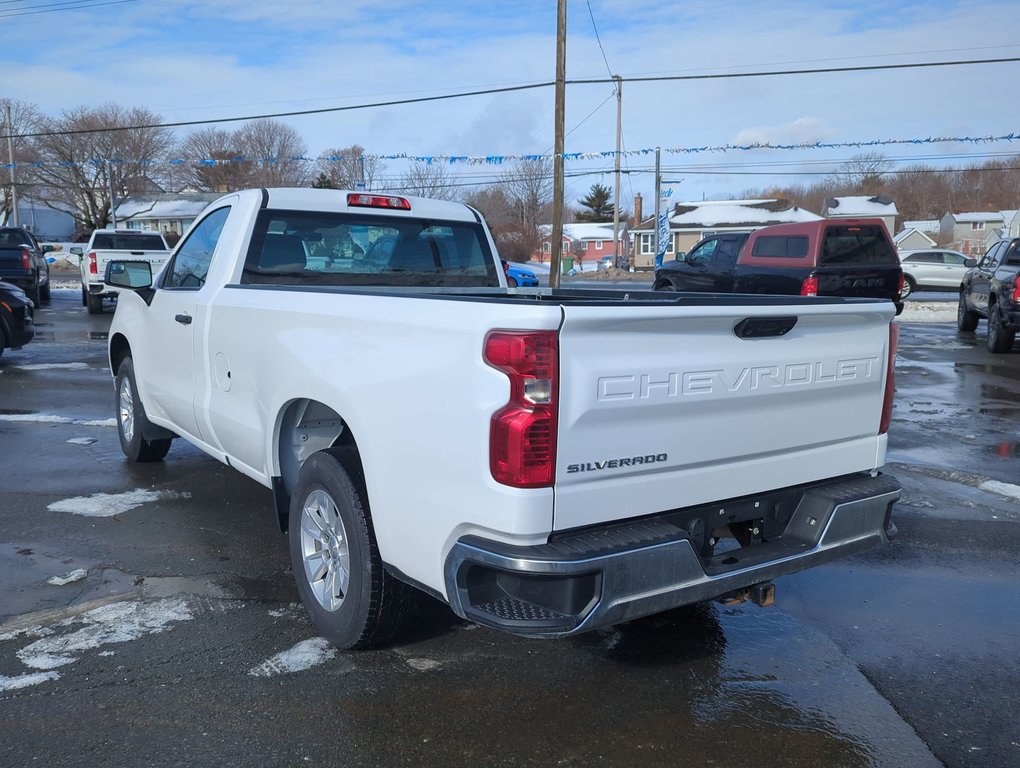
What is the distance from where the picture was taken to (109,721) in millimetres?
3123

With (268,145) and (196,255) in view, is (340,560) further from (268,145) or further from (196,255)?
(268,145)

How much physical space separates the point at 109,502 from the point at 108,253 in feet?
52.8

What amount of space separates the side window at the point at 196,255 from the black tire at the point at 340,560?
1.97 meters

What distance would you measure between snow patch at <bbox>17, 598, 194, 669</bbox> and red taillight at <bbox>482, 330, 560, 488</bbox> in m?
2.11

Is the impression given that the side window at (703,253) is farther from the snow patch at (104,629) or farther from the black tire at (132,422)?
the snow patch at (104,629)

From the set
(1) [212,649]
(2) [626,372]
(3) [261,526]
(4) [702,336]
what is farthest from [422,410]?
(3) [261,526]

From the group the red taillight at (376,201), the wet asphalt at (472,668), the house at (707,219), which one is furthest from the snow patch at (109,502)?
the house at (707,219)

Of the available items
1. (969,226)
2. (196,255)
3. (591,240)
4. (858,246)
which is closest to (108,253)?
(858,246)

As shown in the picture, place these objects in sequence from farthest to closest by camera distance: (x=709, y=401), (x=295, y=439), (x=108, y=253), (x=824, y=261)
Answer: (x=108, y=253)
(x=824, y=261)
(x=295, y=439)
(x=709, y=401)

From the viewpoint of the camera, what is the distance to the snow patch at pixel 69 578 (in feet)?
14.5

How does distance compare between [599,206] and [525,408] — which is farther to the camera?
[599,206]

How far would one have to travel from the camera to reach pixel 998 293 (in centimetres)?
1409

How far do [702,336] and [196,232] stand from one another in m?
3.76

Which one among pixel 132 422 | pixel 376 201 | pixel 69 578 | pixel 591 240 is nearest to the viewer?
pixel 69 578
